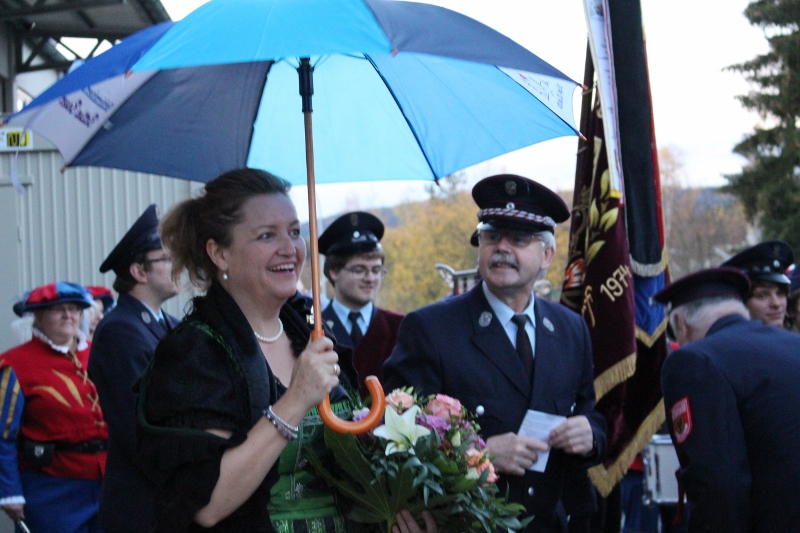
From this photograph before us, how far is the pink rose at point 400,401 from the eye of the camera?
2813mm

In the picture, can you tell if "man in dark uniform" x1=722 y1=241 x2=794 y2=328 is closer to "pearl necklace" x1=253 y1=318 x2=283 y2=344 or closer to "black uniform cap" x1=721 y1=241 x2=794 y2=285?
"black uniform cap" x1=721 y1=241 x2=794 y2=285

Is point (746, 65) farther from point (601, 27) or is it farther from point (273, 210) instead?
point (273, 210)

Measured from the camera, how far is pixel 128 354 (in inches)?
175

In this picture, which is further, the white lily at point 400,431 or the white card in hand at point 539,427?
the white card in hand at point 539,427

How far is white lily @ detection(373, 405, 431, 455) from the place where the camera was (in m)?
2.68

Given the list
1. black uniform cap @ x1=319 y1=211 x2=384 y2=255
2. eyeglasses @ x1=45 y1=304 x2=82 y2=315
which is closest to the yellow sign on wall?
eyeglasses @ x1=45 y1=304 x2=82 y2=315

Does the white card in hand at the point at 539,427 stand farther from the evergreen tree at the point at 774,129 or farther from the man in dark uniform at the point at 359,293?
the evergreen tree at the point at 774,129

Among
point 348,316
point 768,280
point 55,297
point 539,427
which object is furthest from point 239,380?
point 768,280

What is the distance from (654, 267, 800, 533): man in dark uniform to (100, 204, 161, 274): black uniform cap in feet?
9.17

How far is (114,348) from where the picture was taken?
4.46 meters

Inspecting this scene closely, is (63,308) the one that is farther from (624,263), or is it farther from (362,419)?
(362,419)

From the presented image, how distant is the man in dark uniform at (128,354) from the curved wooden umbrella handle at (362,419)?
5.40 feet

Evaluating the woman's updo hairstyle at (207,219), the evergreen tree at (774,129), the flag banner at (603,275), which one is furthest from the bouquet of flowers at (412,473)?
the evergreen tree at (774,129)

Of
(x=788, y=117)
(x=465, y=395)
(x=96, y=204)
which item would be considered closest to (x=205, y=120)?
(x=465, y=395)
